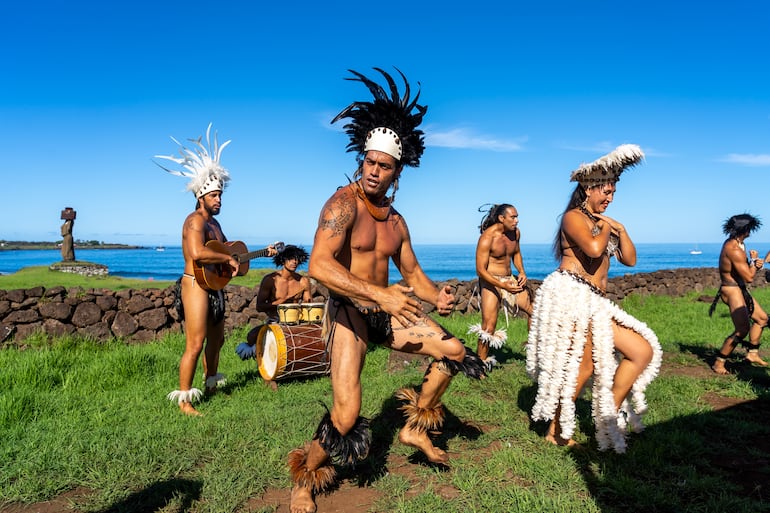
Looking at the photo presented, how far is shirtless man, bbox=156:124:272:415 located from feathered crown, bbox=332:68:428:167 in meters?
2.65

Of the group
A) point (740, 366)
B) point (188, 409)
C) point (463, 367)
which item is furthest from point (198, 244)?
point (740, 366)

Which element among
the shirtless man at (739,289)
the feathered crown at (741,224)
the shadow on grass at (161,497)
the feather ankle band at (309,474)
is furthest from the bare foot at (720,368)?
the shadow on grass at (161,497)

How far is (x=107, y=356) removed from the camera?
24.6 ft

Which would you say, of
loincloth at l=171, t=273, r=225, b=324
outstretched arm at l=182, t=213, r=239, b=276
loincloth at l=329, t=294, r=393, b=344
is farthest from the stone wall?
loincloth at l=329, t=294, r=393, b=344

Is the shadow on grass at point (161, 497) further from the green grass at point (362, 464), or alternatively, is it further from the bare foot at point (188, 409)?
the bare foot at point (188, 409)

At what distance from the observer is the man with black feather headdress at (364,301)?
11.7 ft

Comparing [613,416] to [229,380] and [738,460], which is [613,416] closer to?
[738,460]

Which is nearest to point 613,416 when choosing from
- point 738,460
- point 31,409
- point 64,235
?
point 738,460

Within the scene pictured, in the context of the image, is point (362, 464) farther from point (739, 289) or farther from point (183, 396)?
point (739, 289)

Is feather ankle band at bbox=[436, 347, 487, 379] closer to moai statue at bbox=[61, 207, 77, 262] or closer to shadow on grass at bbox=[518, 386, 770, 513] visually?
shadow on grass at bbox=[518, 386, 770, 513]

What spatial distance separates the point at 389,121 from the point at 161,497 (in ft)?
10.4

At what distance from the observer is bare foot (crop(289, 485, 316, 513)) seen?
359 centimetres

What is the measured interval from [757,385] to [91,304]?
34.4 ft

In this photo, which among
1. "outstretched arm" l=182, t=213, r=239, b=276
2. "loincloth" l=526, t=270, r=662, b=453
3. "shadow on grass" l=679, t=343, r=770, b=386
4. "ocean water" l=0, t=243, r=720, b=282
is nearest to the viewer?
"loincloth" l=526, t=270, r=662, b=453
